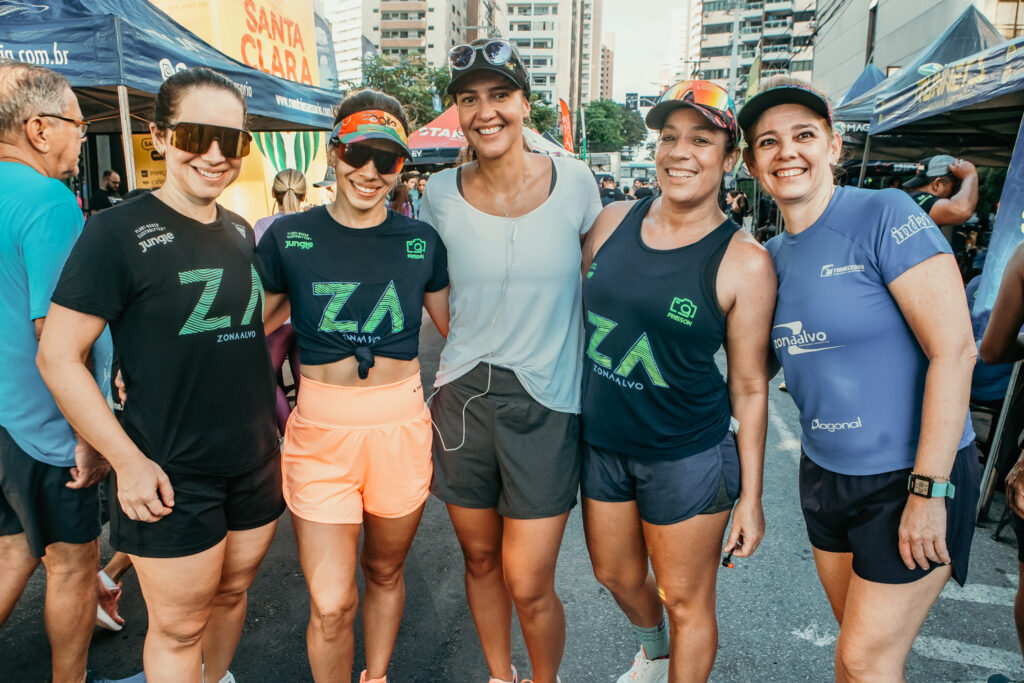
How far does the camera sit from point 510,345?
2.30 m

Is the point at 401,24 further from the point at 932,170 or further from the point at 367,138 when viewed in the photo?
the point at 367,138

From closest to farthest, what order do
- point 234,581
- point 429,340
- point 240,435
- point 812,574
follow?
point 240,435, point 234,581, point 812,574, point 429,340

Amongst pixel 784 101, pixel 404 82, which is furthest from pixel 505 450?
pixel 404 82

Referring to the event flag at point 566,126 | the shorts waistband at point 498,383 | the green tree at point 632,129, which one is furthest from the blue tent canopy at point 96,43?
the green tree at point 632,129

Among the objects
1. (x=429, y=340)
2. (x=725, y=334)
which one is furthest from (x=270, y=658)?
(x=429, y=340)

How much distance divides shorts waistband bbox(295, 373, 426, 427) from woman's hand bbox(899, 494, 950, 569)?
1.55 metres

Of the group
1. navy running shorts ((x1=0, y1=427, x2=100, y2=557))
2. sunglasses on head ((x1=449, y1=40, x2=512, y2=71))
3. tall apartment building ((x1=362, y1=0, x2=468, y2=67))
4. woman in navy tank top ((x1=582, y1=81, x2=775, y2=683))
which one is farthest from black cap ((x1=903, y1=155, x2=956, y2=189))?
tall apartment building ((x1=362, y1=0, x2=468, y2=67))

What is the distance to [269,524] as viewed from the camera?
7.23ft

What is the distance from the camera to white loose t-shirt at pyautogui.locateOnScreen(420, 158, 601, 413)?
2.29 m

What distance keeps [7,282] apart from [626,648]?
8.84 feet

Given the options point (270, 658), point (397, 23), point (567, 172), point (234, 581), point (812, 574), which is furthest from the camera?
point (397, 23)

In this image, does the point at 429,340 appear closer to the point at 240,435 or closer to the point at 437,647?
the point at 437,647

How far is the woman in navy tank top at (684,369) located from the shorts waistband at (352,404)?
674 mm

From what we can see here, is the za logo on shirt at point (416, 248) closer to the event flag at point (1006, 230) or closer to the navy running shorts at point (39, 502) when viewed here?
the navy running shorts at point (39, 502)
